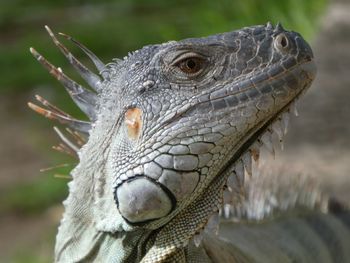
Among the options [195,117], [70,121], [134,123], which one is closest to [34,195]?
[70,121]

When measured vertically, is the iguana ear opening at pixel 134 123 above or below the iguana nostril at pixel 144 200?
above

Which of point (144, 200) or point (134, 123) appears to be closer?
point (144, 200)

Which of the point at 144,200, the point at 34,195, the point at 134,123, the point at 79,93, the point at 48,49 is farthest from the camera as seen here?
the point at 48,49

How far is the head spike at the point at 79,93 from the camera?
10.8ft

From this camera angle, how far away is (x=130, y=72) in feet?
9.91

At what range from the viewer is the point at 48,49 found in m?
10.6

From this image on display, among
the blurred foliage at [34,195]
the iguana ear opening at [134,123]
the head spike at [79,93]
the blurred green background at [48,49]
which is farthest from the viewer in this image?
the blurred foliage at [34,195]

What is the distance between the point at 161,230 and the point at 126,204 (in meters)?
0.15

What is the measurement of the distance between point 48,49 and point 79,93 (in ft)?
24.2

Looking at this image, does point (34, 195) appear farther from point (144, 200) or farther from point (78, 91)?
point (144, 200)

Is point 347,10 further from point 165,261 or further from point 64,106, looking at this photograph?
point 165,261

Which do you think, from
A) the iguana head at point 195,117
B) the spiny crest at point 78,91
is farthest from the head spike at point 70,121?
the iguana head at point 195,117

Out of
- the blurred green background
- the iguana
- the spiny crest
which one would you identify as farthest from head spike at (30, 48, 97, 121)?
the blurred green background

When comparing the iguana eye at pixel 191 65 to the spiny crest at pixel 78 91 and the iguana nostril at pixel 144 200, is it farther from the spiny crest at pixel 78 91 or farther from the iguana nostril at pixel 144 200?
the spiny crest at pixel 78 91
